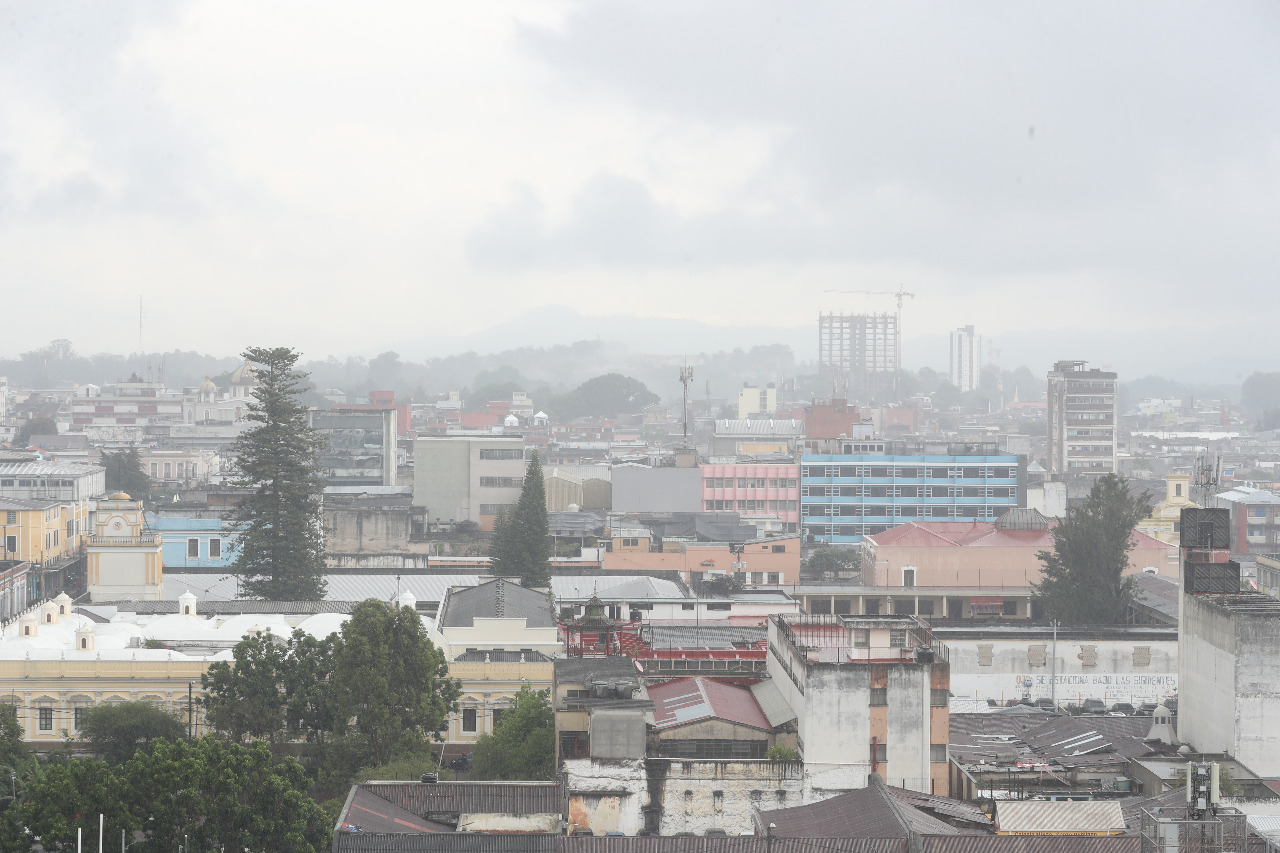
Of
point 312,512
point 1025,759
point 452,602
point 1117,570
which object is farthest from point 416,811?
point 1117,570

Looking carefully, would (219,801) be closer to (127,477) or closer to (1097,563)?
(1097,563)

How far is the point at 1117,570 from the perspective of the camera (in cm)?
4981

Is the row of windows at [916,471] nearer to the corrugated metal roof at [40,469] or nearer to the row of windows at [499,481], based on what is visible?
the row of windows at [499,481]

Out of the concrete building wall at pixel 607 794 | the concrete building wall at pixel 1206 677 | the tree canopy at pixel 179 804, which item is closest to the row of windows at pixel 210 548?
the tree canopy at pixel 179 804

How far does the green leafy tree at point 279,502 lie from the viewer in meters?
50.0

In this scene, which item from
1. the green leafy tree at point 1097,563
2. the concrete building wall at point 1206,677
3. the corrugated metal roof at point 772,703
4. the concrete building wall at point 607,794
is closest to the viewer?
the concrete building wall at point 607,794

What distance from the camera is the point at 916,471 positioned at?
77062 millimetres

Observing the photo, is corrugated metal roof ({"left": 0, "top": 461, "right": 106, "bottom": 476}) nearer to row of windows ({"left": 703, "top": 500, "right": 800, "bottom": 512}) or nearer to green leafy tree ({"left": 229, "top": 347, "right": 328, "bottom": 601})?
green leafy tree ({"left": 229, "top": 347, "right": 328, "bottom": 601})

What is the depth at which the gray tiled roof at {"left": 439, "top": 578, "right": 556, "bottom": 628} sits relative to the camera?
3859 cm

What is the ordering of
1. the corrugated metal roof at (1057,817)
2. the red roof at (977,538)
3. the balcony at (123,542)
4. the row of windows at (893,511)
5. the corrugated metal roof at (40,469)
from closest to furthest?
the corrugated metal roof at (1057,817), the balcony at (123,542), the red roof at (977,538), the corrugated metal roof at (40,469), the row of windows at (893,511)

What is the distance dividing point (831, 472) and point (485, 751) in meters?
47.5

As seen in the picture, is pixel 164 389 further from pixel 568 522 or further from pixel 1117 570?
pixel 1117 570

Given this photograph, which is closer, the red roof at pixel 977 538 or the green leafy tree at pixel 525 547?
the green leafy tree at pixel 525 547

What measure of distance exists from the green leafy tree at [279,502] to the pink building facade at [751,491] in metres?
27.9
